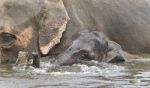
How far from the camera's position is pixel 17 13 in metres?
8.65

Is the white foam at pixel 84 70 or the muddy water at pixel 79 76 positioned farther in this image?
the white foam at pixel 84 70

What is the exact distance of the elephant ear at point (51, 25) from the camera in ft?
28.3

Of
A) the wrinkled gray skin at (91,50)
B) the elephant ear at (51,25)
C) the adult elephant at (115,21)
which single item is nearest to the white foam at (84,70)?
the wrinkled gray skin at (91,50)

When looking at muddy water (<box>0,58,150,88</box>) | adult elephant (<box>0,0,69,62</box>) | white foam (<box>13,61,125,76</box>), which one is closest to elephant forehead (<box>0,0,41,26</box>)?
adult elephant (<box>0,0,69,62</box>)

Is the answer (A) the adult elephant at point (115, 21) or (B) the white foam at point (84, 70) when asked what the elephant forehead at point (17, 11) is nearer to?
(A) the adult elephant at point (115, 21)

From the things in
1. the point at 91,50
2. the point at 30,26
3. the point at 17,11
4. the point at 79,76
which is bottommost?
the point at 79,76

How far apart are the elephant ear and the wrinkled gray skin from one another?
0.37 metres

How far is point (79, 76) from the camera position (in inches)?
265

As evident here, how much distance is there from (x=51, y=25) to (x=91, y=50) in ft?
2.61

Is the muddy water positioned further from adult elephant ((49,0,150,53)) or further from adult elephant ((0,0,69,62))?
adult elephant ((49,0,150,53))

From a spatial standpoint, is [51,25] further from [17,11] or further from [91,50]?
[91,50]

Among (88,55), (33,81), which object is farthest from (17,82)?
(88,55)

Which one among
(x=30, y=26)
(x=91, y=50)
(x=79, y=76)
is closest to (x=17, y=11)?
(x=30, y=26)

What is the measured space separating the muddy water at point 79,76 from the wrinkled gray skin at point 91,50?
7.3 inches
